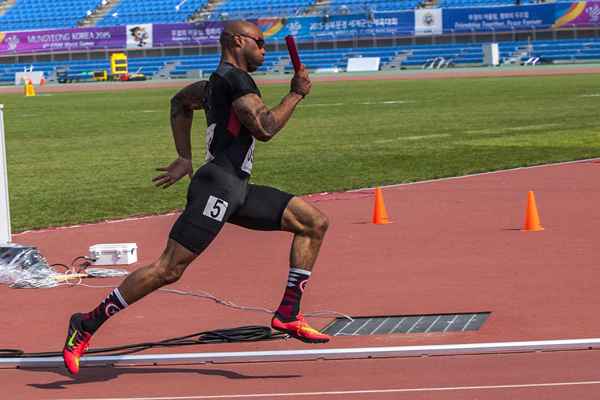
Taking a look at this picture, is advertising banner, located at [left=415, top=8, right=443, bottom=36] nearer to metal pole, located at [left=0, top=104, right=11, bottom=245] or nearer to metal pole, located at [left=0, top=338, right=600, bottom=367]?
metal pole, located at [left=0, top=104, right=11, bottom=245]

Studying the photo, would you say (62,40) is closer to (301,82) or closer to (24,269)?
(24,269)

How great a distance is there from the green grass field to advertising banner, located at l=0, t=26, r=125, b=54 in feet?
135

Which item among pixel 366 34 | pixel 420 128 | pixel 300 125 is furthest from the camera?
pixel 366 34

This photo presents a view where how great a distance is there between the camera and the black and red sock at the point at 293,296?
7.85 m

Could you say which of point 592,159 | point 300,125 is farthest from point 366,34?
point 592,159

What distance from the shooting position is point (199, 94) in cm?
800

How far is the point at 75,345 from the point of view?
24.5ft

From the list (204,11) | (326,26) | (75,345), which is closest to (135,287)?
(75,345)

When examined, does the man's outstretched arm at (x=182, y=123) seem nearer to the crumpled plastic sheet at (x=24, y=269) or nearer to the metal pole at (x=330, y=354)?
the metal pole at (x=330, y=354)

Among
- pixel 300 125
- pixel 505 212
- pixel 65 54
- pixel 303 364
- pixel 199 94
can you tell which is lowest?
pixel 65 54

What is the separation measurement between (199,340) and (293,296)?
28.1 inches

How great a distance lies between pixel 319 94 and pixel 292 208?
4239 cm

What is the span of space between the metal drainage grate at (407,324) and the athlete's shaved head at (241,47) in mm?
1879

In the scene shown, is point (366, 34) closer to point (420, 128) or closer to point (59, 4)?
point (59, 4)
